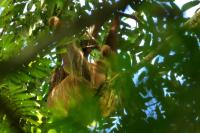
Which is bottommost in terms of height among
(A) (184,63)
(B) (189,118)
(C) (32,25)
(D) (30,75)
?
(B) (189,118)

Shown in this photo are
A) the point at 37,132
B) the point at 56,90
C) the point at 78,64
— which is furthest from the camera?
the point at 78,64

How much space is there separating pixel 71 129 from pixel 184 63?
1.27ft

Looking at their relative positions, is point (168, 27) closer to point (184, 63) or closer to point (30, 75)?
point (184, 63)

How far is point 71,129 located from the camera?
1.29m

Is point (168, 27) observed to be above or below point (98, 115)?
above

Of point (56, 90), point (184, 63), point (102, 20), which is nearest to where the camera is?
point (102, 20)

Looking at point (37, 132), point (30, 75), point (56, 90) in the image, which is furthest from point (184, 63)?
point (56, 90)

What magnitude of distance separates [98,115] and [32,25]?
3.97 meters

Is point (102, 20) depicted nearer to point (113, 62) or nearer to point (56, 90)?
point (113, 62)

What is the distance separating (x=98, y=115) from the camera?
3.72 ft

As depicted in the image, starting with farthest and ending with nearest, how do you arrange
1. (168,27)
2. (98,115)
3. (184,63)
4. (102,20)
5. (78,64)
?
1. (78,64)
2. (184,63)
3. (168,27)
4. (98,115)
5. (102,20)

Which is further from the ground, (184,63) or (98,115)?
(184,63)

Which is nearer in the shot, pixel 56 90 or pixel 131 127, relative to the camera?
pixel 131 127

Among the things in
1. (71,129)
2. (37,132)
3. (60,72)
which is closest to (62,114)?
(71,129)
